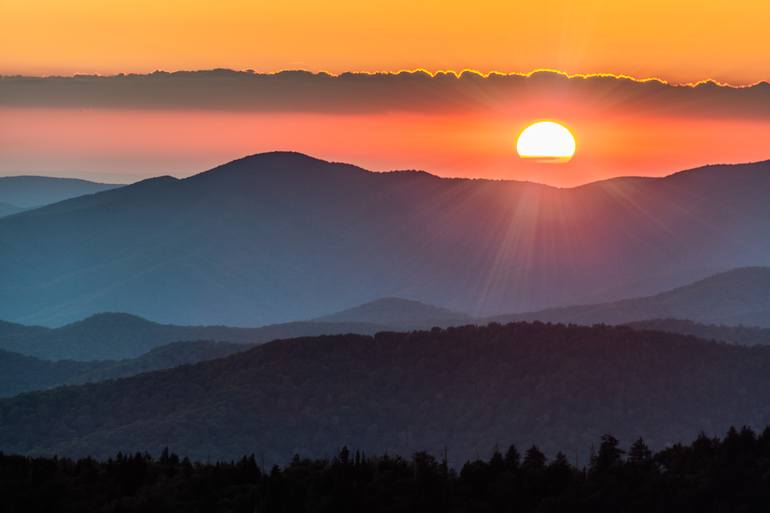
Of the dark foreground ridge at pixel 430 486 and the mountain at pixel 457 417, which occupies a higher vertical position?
the mountain at pixel 457 417

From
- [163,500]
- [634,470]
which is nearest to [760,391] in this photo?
[634,470]

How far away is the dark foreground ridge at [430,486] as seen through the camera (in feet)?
287

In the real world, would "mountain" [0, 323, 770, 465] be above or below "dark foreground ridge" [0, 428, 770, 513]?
above

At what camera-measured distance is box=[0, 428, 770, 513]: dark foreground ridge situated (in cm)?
8750

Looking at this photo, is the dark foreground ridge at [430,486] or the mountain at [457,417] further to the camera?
the mountain at [457,417]

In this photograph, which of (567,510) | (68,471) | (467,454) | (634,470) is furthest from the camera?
(467,454)

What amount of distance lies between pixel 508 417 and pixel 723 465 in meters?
97.7

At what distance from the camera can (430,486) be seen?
92188mm

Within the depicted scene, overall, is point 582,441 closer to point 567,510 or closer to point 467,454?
point 467,454

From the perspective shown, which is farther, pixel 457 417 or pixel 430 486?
pixel 457 417

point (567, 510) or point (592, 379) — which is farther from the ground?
point (592, 379)

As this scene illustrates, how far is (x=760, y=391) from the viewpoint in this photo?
193m

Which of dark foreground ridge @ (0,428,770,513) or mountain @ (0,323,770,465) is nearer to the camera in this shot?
dark foreground ridge @ (0,428,770,513)

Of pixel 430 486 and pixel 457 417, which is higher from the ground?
pixel 457 417
